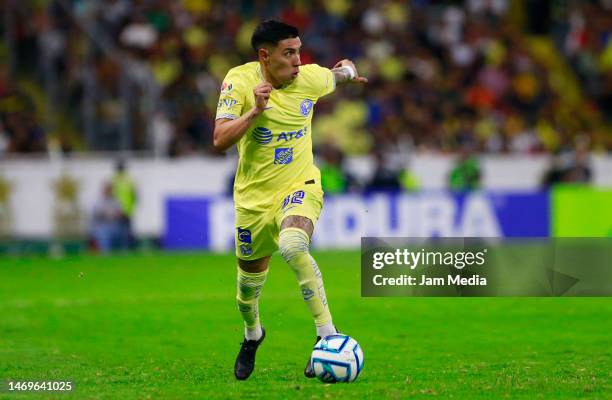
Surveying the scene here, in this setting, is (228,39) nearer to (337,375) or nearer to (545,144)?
(545,144)

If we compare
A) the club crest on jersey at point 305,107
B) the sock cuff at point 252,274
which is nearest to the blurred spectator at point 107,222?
the sock cuff at point 252,274

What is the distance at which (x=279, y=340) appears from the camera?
1234 cm

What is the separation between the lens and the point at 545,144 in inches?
1107

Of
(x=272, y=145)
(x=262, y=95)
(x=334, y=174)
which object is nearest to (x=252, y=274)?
(x=272, y=145)

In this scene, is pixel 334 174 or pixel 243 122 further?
pixel 334 174

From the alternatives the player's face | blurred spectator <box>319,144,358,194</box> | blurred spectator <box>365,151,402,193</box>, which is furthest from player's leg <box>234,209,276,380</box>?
blurred spectator <box>365,151,402,193</box>

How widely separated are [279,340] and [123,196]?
1308 cm

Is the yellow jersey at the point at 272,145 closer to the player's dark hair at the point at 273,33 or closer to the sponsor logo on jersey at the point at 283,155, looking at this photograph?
the sponsor logo on jersey at the point at 283,155

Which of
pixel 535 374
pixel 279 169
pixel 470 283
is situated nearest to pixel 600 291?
pixel 470 283

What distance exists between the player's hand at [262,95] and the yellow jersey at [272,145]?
0.43 meters

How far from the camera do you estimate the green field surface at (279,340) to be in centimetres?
910

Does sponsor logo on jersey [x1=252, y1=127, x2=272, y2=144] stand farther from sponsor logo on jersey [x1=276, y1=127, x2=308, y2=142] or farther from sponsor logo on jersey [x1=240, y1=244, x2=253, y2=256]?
sponsor logo on jersey [x1=240, y1=244, x2=253, y2=256]

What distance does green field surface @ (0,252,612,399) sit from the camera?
9102mm

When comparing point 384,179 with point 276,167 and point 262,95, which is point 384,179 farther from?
point 262,95
